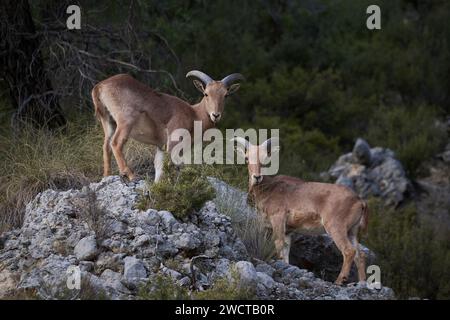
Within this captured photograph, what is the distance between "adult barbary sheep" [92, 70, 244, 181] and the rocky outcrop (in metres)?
8.82

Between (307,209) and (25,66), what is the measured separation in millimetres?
5739

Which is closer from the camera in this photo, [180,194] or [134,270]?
[134,270]

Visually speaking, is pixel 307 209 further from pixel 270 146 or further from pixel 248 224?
pixel 270 146

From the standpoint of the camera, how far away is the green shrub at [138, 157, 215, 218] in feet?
36.2

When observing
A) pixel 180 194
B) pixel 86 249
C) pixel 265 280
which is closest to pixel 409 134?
pixel 180 194

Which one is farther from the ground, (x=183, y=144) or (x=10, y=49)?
(x=10, y=49)

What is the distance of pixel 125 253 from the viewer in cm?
1041

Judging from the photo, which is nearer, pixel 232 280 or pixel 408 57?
pixel 232 280

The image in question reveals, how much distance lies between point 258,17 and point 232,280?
2161 cm

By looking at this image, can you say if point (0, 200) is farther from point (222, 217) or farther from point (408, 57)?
point (408, 57)

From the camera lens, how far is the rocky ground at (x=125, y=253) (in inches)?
391
